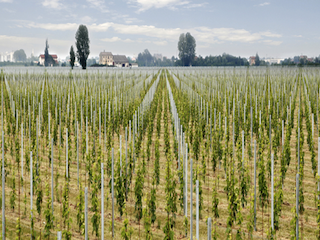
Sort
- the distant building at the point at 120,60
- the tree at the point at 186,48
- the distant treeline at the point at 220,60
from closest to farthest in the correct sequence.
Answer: the distant treeline at the point at 220,60 → the tree at the point at 186,48 → the distant building at the point at 120,60

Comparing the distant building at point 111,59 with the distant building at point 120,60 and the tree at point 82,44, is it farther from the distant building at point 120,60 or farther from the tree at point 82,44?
the tree at point 82,44

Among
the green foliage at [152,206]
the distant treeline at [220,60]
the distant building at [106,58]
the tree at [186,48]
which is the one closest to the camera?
the green foliage at [152,206]

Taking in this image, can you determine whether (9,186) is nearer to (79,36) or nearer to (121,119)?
(121,119)

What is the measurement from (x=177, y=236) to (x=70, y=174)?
9.49ft

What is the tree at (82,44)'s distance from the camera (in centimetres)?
5266

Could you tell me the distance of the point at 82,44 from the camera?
5288 cm

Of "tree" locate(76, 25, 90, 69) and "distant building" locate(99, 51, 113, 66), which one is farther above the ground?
"distant building" locate(99, 51, 113, 66)

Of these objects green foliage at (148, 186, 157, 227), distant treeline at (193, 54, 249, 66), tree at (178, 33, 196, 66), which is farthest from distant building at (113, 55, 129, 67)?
green foliage at (148, 186, 157, 227)

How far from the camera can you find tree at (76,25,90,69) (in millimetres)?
52656

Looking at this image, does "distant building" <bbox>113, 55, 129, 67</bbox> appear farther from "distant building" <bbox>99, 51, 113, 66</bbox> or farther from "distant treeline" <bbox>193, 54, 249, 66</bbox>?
"distant treeline" <bbox>193, 54, 249, 66</bbox>

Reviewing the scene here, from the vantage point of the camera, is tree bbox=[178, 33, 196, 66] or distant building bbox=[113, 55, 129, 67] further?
distant building bbox=[113, 55, 129, 67]

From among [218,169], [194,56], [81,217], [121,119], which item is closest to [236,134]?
[218,169]

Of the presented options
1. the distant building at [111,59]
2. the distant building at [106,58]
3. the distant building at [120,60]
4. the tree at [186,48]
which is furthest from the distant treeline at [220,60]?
the distant building at [106,58]

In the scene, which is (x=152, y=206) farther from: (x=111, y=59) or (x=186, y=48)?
(x=111, y=59)
